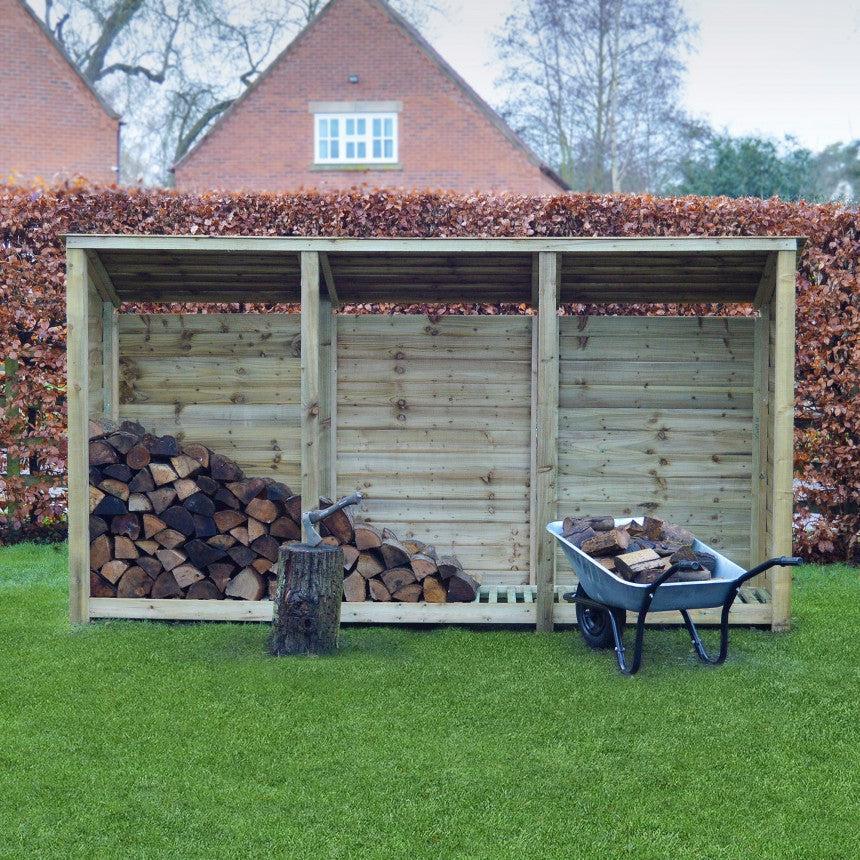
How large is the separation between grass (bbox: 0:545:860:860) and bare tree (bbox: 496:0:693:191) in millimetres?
27169

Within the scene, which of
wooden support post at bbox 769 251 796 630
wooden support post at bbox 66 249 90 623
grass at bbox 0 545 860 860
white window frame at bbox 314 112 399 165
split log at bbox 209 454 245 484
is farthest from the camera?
white window frame at bbox 314 112 399 165

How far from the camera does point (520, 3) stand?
3145 centimetres

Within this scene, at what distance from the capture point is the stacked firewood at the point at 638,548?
5.20 metres

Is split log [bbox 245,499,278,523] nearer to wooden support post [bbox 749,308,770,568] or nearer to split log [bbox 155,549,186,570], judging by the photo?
split log [bbox 155,549,186,570]

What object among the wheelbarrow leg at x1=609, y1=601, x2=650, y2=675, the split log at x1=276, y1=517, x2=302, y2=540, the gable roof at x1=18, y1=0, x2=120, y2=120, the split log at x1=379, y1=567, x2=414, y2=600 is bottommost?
the wheelbarrow leg at x1=609, y1=601, x2=650, y2=675

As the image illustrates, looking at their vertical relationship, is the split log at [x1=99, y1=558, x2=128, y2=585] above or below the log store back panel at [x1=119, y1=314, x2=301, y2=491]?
below

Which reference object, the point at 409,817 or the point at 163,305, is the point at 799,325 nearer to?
the point at 163,305

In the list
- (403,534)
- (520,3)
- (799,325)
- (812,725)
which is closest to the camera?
(812,725)

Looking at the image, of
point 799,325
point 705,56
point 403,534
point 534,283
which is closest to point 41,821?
point 403,534

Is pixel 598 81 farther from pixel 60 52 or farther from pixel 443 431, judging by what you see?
pixel 443 431

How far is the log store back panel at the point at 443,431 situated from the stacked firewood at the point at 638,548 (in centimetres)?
115

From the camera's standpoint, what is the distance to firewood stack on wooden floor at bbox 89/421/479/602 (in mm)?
6270

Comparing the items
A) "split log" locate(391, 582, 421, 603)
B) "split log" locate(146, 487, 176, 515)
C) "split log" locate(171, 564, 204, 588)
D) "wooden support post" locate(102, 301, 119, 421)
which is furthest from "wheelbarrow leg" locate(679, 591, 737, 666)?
"wooden support post" locate(102, 301, 119, 421)

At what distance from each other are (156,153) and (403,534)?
27424 mm
